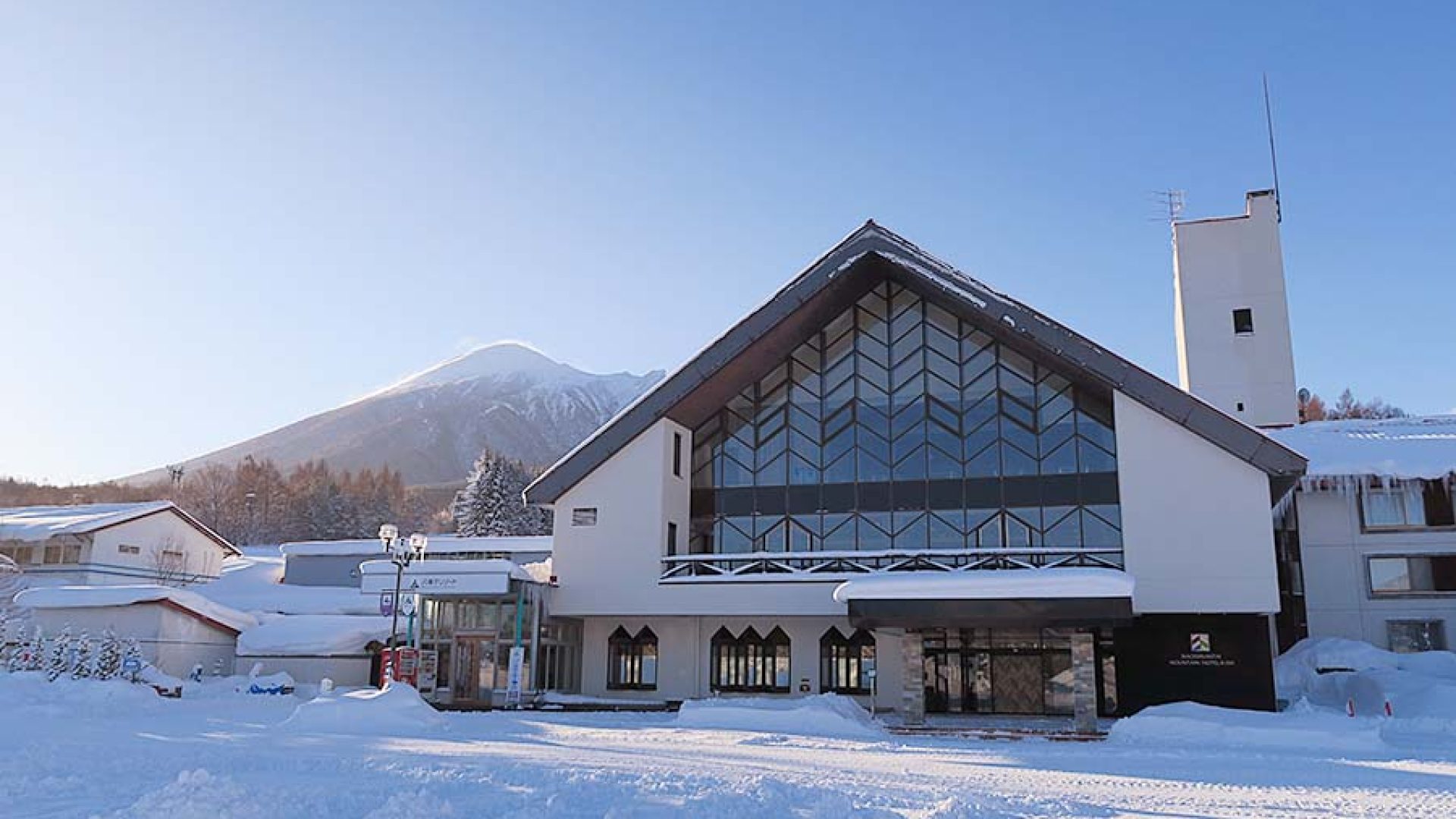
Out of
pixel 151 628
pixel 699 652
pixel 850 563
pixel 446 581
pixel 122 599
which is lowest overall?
pixel 699 652

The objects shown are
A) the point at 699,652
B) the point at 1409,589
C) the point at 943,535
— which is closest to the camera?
the point at 943,535

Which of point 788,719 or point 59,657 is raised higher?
point 59,657

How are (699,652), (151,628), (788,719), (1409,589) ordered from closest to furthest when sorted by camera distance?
(788,719) < (699,652) < (1409,589) < (151,628)

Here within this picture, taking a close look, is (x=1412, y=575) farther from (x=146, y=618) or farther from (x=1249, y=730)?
(x=146, y=618)

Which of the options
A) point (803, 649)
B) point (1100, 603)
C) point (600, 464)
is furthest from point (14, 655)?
point (1100, 603)

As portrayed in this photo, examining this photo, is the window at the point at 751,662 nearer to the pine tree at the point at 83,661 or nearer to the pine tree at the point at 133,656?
the pine tree at the point at 133,656

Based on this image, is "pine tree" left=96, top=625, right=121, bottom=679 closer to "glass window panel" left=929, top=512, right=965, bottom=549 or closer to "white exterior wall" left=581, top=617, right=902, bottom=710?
"white exterior wall" left=581, top=617, right=902, bottom=710

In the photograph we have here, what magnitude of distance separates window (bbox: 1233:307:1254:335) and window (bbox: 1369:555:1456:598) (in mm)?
11553

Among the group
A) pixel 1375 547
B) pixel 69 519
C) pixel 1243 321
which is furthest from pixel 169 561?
pixel 1375 547

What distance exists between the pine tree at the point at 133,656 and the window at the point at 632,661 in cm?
1160

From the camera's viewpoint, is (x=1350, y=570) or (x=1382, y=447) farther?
(x=1382, y=447)

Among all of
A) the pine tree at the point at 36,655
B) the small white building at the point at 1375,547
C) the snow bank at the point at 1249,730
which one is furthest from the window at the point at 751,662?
the pine tree at the point at 36,655

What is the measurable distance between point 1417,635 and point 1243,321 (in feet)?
44.5

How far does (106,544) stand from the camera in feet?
144
